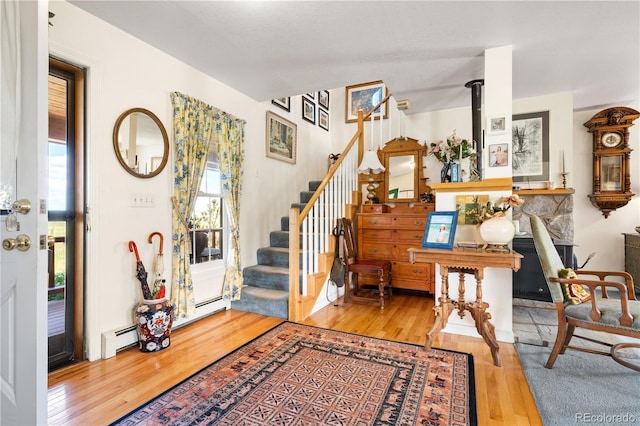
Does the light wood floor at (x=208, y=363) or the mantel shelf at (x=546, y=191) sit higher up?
the mantel shelf at (x=546, y=191)

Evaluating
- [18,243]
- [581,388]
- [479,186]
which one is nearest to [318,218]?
[479,186]

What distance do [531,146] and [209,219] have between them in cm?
418

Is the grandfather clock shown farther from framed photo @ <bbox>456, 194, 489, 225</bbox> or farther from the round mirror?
the round mirror

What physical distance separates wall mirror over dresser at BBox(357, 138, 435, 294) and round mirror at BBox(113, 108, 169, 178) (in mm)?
2544

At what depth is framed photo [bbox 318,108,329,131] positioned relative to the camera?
5.29m

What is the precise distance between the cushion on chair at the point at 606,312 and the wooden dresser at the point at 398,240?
1674 millimetres

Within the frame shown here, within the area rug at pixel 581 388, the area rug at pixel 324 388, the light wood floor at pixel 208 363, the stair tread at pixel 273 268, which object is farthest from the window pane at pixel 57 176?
the area rug at pixel 581 388

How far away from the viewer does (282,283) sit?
3350 mm

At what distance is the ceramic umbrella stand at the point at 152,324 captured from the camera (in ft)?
7.48

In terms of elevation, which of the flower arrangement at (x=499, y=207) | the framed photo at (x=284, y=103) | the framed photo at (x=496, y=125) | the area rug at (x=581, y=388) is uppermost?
the framed photo at (x=284, y=103)

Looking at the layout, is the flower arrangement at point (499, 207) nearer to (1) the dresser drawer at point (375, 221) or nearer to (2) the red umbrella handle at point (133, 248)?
(1) the dresser drawer at point (375, 221)

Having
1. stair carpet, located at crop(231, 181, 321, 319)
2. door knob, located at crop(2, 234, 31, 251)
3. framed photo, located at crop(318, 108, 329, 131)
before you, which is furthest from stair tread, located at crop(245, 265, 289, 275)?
framed photo, located at crop(318, 108, 329, 131)

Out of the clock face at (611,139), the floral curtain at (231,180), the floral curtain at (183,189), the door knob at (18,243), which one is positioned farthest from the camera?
the clock face at (611,139)

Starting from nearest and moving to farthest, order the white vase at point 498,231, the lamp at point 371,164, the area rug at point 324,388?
the area rug at point 324,388 → the white vase at point 498,231 → the lamp at point 371,164
